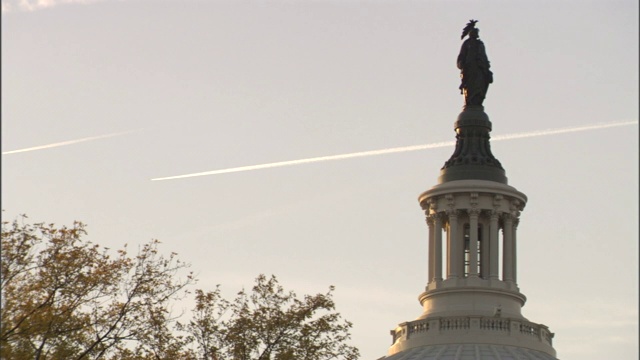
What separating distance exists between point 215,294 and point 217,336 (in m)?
2.25

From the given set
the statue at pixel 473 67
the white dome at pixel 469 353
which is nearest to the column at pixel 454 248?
the white dome at pixel 469 353

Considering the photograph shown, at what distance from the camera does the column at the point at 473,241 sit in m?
159

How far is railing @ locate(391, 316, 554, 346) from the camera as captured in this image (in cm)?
15650

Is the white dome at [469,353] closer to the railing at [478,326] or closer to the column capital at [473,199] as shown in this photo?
the railing at [478,326]

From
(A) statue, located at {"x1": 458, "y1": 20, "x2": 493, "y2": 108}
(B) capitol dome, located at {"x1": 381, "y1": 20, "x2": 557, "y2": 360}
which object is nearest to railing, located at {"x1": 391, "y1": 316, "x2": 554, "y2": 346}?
(B) capitol dome, located at {"x1": 381, "y1": 20, "x2": 557, "y2": 360}

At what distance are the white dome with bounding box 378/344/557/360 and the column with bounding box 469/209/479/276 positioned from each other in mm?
6350

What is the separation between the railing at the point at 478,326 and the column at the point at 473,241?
3.73 metres

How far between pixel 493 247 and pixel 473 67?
13876 mm

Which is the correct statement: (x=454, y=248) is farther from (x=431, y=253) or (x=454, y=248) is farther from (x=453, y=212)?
(x=453, y=212)

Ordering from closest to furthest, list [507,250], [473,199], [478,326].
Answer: [478,326]
[473,199]
[507,250]

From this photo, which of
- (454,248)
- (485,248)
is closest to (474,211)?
(485,248)

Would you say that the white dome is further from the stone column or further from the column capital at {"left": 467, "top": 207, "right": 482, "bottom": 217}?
the column capital at {"left": 467, "top": 207, "right": 482, "bottom": 217}

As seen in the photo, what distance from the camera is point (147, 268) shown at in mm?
103562

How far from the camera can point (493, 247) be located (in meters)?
159
